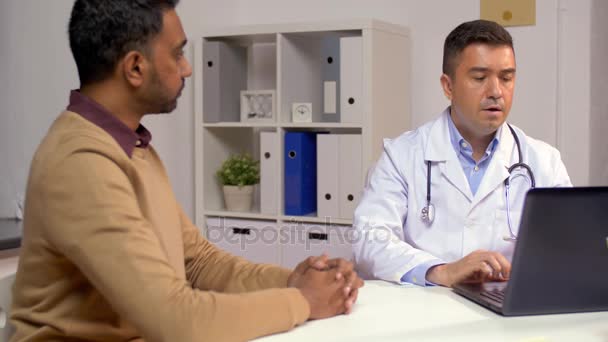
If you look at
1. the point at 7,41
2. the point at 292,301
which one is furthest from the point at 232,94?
the point at 292,301

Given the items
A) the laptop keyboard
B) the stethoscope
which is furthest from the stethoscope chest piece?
the laptop keyboard

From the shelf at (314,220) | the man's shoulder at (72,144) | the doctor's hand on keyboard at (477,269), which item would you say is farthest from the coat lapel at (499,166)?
the shelf at (314,220)

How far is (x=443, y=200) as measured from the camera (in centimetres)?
187

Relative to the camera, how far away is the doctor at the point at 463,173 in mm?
1834

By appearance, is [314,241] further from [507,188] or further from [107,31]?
[107,31]

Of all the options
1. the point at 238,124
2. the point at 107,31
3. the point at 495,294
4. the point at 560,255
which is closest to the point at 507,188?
the point at 495,294

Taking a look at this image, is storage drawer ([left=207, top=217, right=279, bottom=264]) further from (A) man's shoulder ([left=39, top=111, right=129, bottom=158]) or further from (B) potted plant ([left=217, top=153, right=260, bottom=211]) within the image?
(A) man's shoulder ([left=39, top=111, right=129, bottom=158])

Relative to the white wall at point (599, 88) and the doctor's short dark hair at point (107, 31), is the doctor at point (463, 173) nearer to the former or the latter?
the doctor's short dark hair at point (107, 31)

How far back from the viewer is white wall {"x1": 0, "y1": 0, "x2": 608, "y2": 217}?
8.71 feet

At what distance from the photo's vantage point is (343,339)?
1.14 m

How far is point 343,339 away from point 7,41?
203cm

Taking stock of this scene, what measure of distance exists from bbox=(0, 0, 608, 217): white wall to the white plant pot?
0.99 ft

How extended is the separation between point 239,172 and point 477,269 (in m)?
2.00

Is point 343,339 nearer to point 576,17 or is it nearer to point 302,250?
point 302,250
